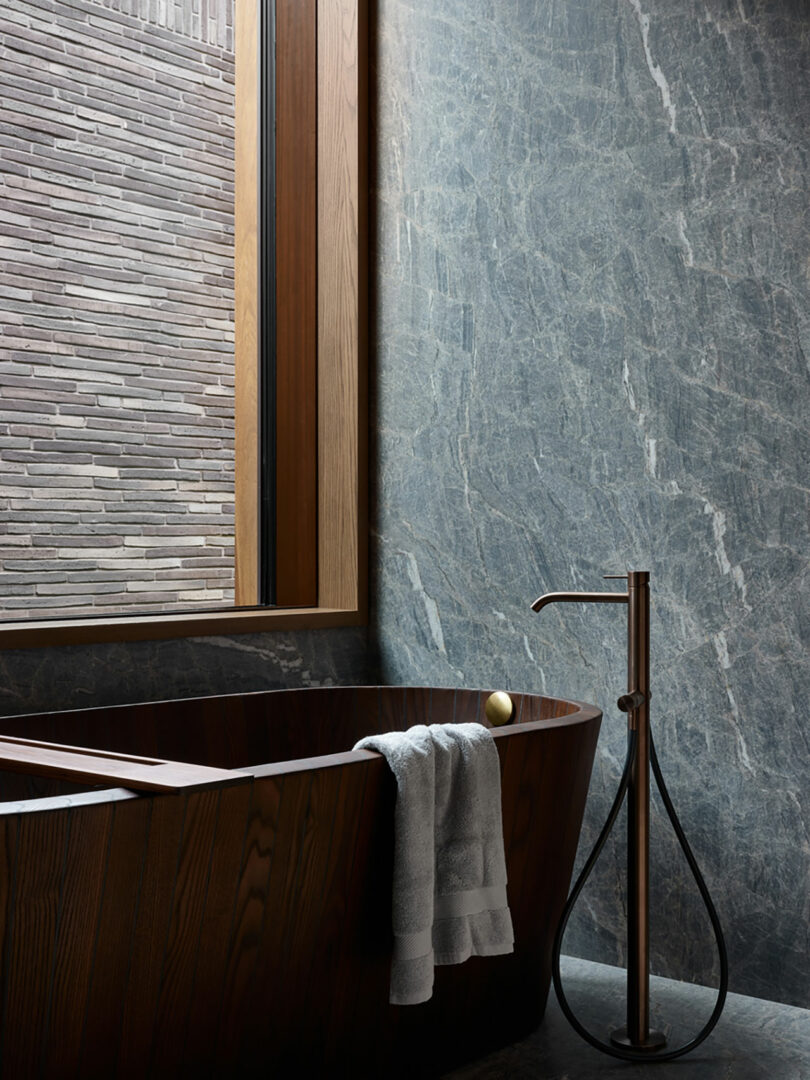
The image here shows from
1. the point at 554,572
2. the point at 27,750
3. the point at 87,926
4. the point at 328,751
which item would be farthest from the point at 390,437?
the point at 87,926

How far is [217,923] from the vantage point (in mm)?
1534

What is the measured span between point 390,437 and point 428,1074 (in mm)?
1594

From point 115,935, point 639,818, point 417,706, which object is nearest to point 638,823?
point 639,818

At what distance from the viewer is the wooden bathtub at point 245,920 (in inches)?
53.5

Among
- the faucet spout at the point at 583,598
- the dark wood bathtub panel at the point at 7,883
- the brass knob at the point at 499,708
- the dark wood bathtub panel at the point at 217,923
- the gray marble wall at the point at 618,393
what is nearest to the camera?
the dark wood bathtub panel at the point at 7,883

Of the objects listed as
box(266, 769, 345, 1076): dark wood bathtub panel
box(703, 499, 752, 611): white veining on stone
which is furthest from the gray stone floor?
box(703, 499, 752, 611): white veining on stone

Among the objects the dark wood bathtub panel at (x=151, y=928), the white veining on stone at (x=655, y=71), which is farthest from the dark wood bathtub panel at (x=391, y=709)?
the white veining on stone at (x=655, y=71)

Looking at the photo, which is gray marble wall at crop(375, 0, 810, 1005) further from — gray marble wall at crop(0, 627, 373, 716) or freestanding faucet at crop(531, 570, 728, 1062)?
freestanding faucet at crop(531, 570, 728, 1062)

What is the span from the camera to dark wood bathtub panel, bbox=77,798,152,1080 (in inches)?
54.9

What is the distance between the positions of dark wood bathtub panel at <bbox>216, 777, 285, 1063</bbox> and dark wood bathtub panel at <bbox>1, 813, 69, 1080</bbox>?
27 cm

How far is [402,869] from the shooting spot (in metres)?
1.72

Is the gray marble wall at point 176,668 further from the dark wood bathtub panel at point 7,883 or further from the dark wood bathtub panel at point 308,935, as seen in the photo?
the dark wood bathtub panel at point 7,883

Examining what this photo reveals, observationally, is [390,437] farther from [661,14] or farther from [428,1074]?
[428,1074]

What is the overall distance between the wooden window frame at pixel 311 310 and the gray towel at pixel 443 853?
1.23 metres
